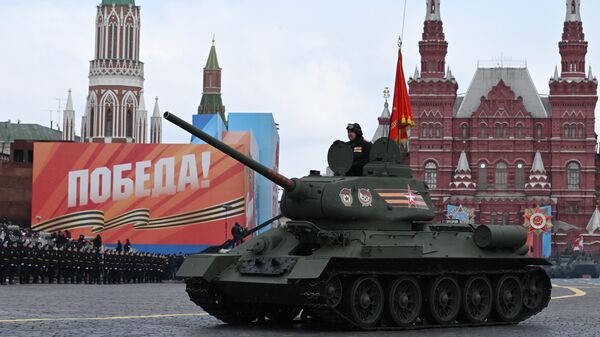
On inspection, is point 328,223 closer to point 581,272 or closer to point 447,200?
point 581,272

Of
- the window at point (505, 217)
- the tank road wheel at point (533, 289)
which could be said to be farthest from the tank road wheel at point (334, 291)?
the window at point (505, 217)

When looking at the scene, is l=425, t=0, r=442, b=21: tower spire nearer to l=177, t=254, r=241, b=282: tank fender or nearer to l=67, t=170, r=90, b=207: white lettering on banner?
l=67, t=170, r=90, b=207: white lettering on banner

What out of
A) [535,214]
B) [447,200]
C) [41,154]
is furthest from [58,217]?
[447,200]

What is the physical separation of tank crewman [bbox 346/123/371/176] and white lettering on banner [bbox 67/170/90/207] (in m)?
57.3

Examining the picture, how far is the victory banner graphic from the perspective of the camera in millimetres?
73438

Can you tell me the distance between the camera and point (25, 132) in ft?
513

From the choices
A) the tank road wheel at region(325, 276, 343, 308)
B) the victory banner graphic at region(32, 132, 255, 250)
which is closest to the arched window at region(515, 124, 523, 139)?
the victory banner graphic at region(32, 132, 255, 250)

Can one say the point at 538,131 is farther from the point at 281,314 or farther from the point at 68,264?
the point at 281,314

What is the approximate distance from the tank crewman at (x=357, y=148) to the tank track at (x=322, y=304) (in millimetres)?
2078

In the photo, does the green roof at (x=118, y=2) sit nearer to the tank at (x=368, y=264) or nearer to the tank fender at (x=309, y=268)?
the tank at (x=368, y=264)

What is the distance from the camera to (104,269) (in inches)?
1626

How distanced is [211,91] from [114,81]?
6029 cm

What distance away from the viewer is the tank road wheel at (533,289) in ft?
62.3

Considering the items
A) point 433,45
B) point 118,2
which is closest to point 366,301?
point 433,45
